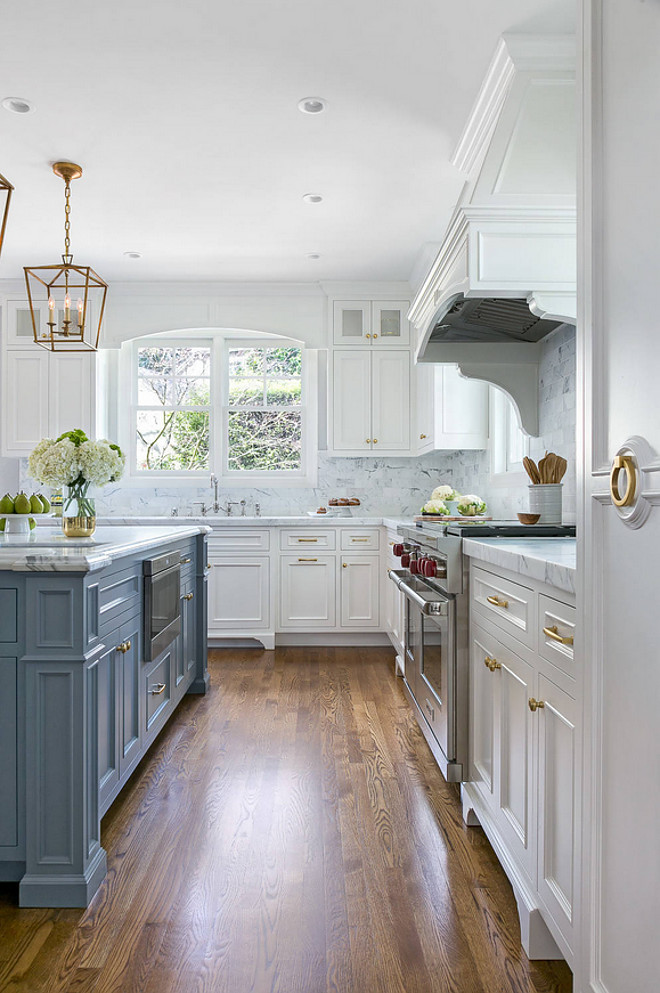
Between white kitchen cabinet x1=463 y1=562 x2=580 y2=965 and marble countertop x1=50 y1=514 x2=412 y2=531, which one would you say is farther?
marble countertop x1=50 y1=514 x2=412 y2=531

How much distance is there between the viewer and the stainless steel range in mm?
2305

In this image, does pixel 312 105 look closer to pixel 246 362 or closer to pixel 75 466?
pixel 75 466

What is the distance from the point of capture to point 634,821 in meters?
1.00

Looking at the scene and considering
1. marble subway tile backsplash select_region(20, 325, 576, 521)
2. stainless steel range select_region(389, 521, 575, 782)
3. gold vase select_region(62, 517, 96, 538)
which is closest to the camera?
stainless steel range select_region(389, 521, 575, 782)

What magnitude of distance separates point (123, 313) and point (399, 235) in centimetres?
230

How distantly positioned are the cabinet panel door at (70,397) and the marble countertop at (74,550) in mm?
2527

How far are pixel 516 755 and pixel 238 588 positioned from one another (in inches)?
131

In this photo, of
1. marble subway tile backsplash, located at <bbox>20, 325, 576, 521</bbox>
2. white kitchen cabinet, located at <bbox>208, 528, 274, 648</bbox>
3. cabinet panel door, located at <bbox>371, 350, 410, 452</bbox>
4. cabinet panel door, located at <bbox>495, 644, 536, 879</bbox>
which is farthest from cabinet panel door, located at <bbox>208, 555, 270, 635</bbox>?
cabinet panel door, located at <bbox>495, 644, 536, 879</bbox>

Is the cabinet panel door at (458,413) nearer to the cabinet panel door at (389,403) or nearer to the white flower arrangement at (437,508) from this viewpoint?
the cabinet panel door at (389,403)

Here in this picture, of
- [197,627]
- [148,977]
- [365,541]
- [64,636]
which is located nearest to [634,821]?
[148,977]

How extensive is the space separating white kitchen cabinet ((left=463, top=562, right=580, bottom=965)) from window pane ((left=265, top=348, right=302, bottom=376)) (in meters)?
3.88

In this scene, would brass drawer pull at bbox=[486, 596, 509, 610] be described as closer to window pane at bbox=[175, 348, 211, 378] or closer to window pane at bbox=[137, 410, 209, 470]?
window pane at bbox=[137, 410, 209, 470]

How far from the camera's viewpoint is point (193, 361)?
573cm

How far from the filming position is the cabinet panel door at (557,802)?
52.9 inches
